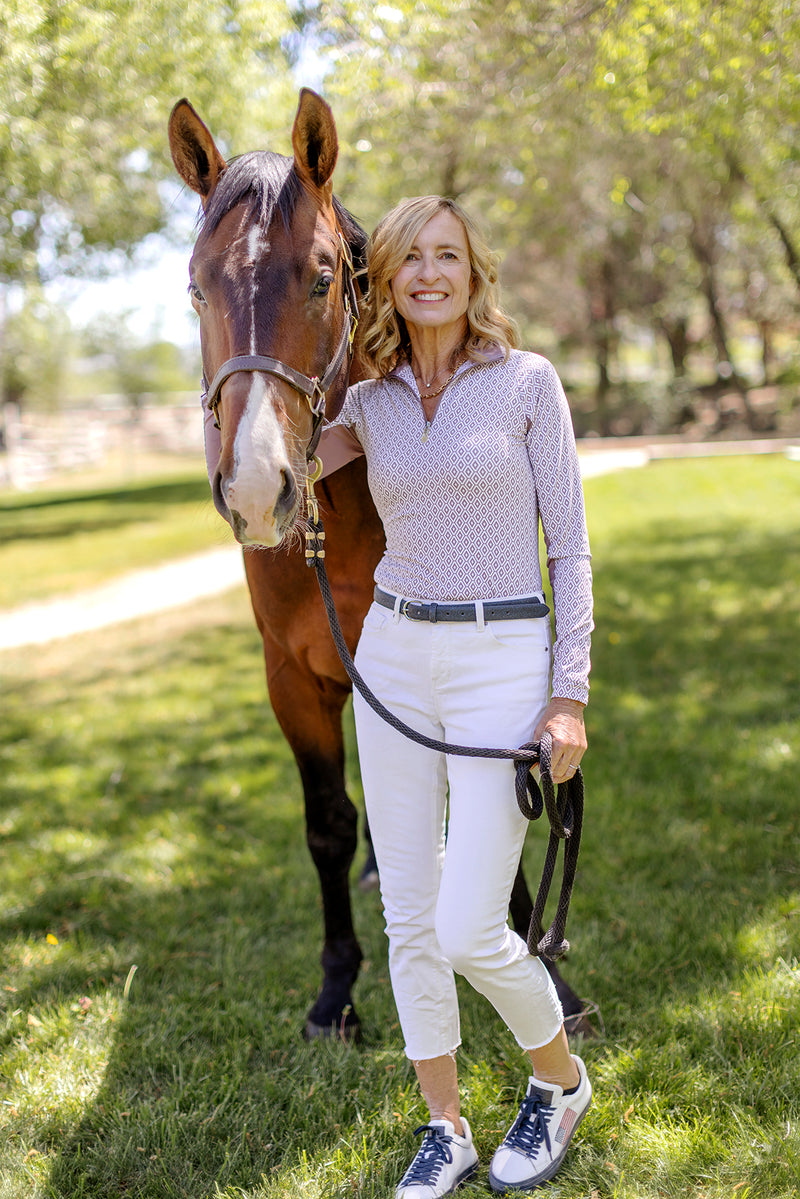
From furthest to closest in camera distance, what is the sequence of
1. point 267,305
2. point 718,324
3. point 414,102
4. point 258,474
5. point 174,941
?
1. point 718,324
2. point 414,102
3. point 174,941
4. point 267,305
5. point 258,474

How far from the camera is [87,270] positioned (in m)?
12.4

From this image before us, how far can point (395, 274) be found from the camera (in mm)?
2029

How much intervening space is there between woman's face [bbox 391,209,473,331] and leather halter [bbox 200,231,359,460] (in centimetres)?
13

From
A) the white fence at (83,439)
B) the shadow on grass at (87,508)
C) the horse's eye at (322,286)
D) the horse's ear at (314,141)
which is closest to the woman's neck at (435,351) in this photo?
the horse's eye at (322,286)

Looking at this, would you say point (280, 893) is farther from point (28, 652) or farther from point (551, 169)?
point (551, 169)

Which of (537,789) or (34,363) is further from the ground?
(34,363)

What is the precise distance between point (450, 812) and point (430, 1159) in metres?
0.79

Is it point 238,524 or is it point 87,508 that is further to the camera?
point 87,508

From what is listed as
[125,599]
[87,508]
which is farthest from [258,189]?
[87,508]

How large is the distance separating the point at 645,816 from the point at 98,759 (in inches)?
116

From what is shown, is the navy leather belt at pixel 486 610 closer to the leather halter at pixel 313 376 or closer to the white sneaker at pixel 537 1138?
the leather halter at pixel 313 376

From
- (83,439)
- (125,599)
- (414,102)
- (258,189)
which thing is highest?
(414,102)

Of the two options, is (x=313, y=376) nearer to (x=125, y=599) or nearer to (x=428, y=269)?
(x=428, y=269)

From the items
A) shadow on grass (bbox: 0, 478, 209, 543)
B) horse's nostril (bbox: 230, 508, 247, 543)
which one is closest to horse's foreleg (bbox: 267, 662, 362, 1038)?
horse's nostril (bbox: 230, 508, 247, 543)
